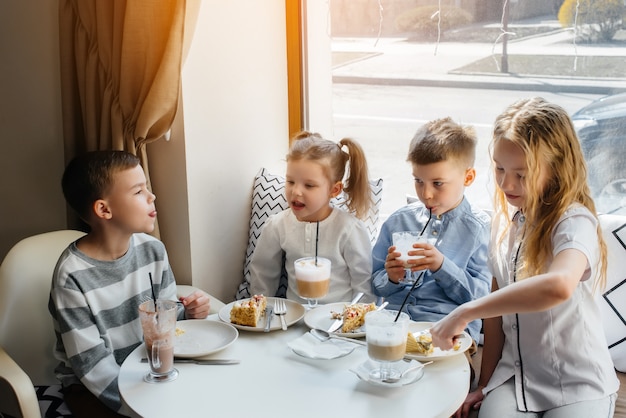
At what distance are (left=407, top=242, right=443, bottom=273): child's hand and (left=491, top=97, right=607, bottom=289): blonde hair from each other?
30cm

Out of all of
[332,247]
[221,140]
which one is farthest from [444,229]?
[221,140]

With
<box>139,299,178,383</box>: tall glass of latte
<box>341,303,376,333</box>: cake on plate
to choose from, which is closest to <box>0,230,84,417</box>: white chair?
<box>139,299,178,383</box>: tall glass of latte

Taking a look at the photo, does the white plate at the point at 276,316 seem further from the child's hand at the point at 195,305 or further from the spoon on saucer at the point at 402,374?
the spoon on saucer at the point at 402,374

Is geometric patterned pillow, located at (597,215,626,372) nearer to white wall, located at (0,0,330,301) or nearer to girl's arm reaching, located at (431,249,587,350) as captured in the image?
girl's arm reaching, located at (431,249,587,350)

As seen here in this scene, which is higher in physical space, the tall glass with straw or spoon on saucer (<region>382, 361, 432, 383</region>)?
the tall glass with straw

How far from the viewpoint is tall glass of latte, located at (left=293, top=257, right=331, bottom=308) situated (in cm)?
230

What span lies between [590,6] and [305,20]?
114 cm

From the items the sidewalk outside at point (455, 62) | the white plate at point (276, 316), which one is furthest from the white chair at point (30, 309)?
the sidewalk outside at point (455, 62)

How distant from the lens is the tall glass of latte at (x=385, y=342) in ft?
6.12

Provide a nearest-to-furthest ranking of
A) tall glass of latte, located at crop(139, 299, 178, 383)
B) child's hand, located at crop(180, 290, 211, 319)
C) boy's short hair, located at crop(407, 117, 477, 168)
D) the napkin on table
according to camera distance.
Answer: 1. tall glass of latte, located at crop(139, 299, 178, 383)
2. the napkin on table
3. child's hand, located at crop(180, 290, 211, 319)
4. boy's short hair, located at crop(407, 117, 477, 168)

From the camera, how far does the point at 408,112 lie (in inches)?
125

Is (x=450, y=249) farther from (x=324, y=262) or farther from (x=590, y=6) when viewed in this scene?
(x=590, y=6)

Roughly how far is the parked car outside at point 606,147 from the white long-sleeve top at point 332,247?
88cm

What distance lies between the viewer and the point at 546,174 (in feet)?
7.06
